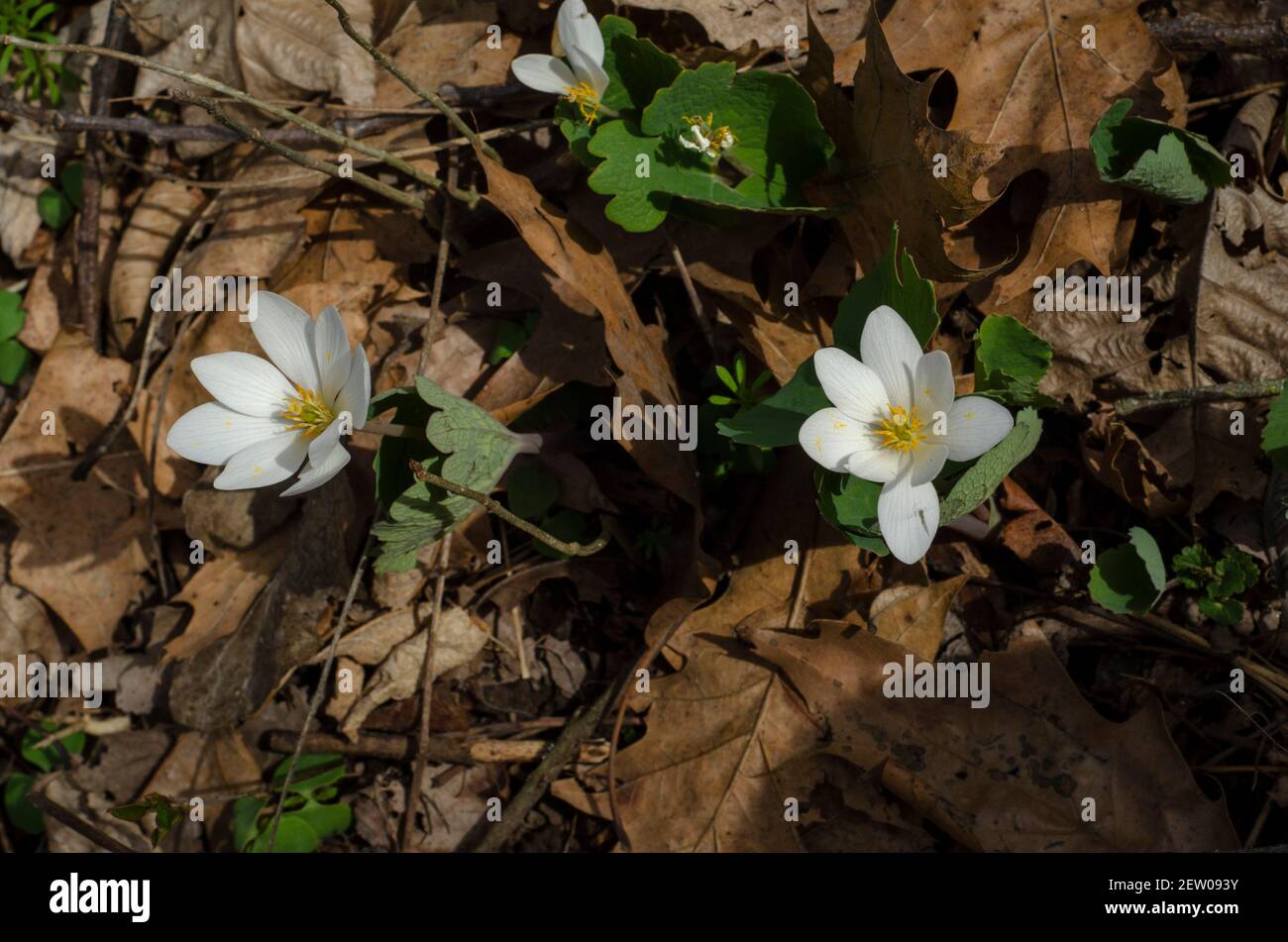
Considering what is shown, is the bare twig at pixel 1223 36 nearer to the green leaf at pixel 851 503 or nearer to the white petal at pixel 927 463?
the white petal at pixel 927 463

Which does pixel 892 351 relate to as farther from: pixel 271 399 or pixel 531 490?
pixel 271 399

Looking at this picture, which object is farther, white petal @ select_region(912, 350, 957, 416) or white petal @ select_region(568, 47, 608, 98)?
white petal @ select_region(568, 47, 608, 98)

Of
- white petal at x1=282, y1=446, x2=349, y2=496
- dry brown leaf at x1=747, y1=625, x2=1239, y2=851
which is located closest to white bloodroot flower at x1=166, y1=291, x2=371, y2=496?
white petal at x1=282, y1=446, x2=349, y2=496

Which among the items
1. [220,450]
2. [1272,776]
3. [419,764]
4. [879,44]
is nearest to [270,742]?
[419,764]

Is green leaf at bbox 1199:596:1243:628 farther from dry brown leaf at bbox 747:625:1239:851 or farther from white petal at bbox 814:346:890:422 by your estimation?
white petal at bbox 814:346:890:422

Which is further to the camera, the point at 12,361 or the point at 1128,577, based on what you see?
the point at 12,361

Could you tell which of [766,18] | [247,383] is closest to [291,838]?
[247,383]

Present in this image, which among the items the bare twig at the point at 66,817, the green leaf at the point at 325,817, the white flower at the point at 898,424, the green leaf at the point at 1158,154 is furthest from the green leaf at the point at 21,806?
the green leaf at the point at 1158,154
